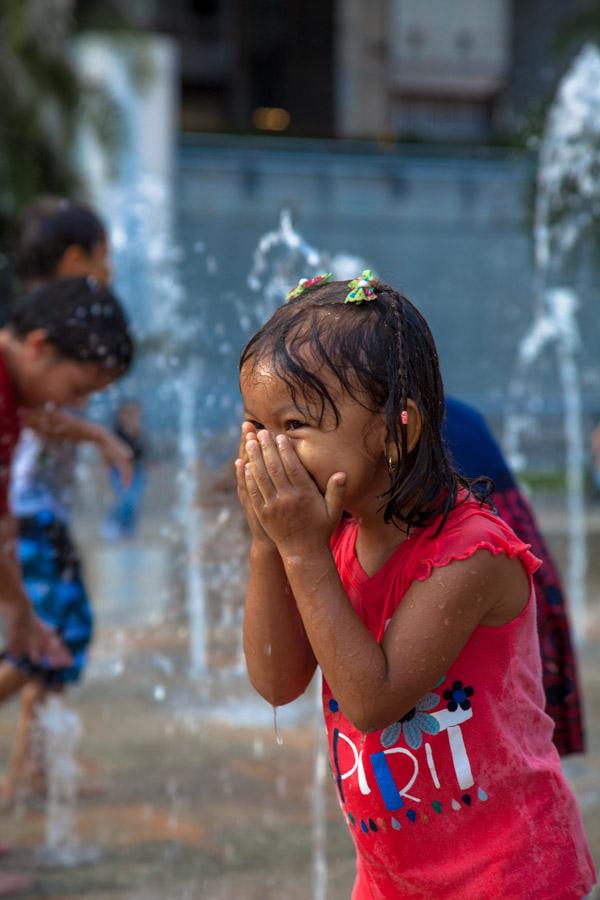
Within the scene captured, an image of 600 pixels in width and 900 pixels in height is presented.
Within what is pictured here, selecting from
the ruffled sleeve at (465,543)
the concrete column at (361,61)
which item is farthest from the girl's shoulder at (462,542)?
the concrete column at (361,61)

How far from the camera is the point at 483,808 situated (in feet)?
4.73

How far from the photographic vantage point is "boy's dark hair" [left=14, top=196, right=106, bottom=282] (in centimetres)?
359

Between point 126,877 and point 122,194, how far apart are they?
9.64 metres

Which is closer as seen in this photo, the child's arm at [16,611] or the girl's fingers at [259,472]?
the girl's fingers at [259,472]

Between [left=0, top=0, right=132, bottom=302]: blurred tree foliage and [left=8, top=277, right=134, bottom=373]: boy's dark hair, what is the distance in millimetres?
6544

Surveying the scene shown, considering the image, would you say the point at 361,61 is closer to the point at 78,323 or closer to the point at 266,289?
the point at 266,289

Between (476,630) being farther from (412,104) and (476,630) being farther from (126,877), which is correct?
(412,104)

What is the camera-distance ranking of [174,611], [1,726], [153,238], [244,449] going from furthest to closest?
1. [153,238]
2. [174,611]
3. [1,726]
4. [244,449]

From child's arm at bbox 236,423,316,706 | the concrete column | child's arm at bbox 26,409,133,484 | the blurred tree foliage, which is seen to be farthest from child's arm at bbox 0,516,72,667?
the concrete column

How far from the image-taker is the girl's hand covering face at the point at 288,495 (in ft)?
4.39

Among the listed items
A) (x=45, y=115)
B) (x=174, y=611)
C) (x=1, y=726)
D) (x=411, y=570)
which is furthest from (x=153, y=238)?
(x=411, y=570)

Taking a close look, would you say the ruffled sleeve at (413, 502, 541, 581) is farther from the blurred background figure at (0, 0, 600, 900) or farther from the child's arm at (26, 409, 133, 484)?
the child's arm at (26, 409, 133, 484)

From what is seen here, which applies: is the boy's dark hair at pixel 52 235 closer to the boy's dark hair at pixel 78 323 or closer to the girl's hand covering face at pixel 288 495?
the boy's dark hair at pixel 78 323

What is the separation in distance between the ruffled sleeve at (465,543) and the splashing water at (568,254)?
13.1 feet
